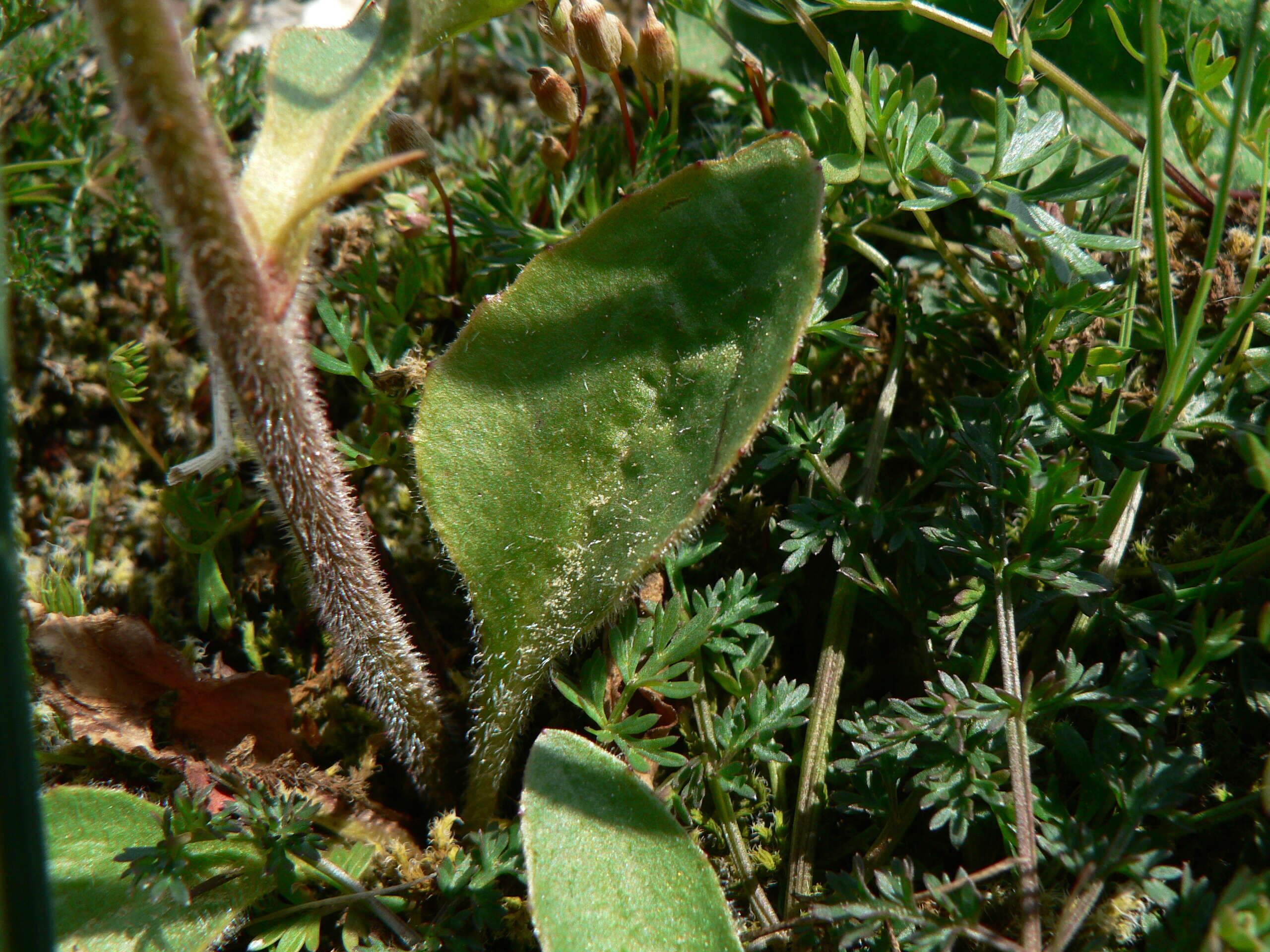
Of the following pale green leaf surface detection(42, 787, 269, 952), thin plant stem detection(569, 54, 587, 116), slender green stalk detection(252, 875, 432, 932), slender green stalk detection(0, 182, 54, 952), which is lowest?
slender green stalk detection(252, 875, 432, 932)

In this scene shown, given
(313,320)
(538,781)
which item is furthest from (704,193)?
(313,320)

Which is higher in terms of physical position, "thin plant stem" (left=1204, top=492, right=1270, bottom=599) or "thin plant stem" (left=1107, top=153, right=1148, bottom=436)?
"thin plant stem" (left=1107, top=153, right=1148, bottom=436)

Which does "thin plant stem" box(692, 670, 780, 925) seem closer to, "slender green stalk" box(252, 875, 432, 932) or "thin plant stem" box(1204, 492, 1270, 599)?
"slender green stalk" box(252, 875, 432, 932)

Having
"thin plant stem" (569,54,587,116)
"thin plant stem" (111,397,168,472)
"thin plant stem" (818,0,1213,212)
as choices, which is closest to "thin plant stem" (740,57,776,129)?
"thin plant stem" (818,0,1213,212)

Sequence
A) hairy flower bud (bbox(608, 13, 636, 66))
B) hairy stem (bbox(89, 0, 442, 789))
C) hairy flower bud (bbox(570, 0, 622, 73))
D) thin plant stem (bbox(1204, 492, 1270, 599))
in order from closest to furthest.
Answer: hairy stem (bbox(89, 0, 442, 789)) → thin plant stem (bbox(1204, 492, 1270, 599)) → hairy flower bud (bbox(570, 0, 622, 73)) → hairy flower bud (bbox(608, 13, 636, 66))

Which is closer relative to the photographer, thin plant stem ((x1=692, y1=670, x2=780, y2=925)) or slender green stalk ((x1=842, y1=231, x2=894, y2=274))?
thin plant stem ((x1=692, y1=670, x2=780, y2=925))

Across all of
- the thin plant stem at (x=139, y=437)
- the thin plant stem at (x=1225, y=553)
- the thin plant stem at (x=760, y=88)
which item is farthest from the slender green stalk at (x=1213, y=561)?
the thin plant stem at (x=139, y=437)

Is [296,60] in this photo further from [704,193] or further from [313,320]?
[313,320]
